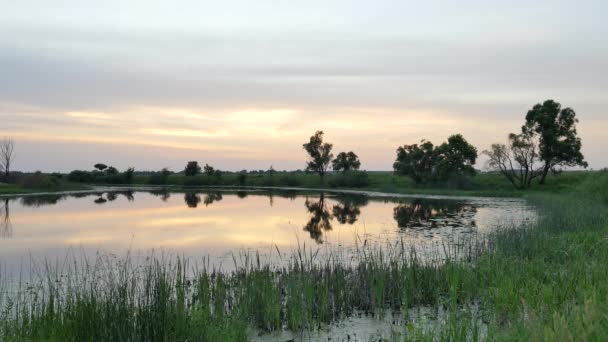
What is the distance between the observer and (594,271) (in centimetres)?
802

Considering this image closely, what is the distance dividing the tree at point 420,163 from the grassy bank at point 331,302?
5795cm

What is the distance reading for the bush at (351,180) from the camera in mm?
83062

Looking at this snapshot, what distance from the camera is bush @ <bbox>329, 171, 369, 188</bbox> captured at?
273 feet

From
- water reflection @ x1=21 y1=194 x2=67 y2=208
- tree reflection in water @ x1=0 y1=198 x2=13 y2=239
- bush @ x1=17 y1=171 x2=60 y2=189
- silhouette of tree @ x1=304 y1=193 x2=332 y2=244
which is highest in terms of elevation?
bush @ x1=17 y1=171 x2=60 y2=189

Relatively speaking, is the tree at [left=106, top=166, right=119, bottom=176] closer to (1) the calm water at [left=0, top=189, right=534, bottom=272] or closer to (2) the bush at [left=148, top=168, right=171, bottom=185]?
(2) the bush at [left=148, top=168, right=171, bottom=185]

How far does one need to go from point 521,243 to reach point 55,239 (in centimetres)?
2111

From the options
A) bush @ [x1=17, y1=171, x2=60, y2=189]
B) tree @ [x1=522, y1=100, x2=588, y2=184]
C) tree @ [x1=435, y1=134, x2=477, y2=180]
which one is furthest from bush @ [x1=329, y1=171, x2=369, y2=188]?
bush @ [x1=17, y1=171, x2=60, y2=189]

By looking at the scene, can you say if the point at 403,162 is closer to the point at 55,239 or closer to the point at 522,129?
the point at 522,129

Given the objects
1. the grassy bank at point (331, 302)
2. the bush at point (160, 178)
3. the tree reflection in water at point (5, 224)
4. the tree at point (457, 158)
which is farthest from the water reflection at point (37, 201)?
the bush at point (160, 178)

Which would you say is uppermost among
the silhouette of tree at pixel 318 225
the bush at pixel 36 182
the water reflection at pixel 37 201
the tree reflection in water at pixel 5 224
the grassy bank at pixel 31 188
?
the bush at pixel 36 182

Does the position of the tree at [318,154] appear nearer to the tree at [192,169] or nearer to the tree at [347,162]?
the tree at [347,162]

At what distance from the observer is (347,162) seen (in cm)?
10369

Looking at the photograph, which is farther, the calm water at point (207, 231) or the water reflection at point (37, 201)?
the water reflection at point (37, 201)

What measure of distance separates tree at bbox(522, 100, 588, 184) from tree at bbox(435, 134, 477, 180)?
9.39 m
